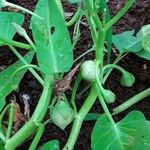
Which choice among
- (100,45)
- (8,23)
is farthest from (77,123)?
(8,23)

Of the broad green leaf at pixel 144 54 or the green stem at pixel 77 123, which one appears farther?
the broad green leaf at pixel 144 54

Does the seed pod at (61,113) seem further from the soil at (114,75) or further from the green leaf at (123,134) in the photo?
the soil at (114,75)

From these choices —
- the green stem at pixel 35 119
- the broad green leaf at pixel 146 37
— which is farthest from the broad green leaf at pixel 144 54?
the green stem at pixel 35 119

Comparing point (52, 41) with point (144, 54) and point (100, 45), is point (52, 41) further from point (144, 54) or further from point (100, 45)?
point (144, 54)

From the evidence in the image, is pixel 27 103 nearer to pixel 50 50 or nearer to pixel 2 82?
pixel 2 82

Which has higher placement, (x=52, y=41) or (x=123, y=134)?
(x=52, y=41)

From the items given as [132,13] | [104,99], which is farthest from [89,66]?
[132,13]
